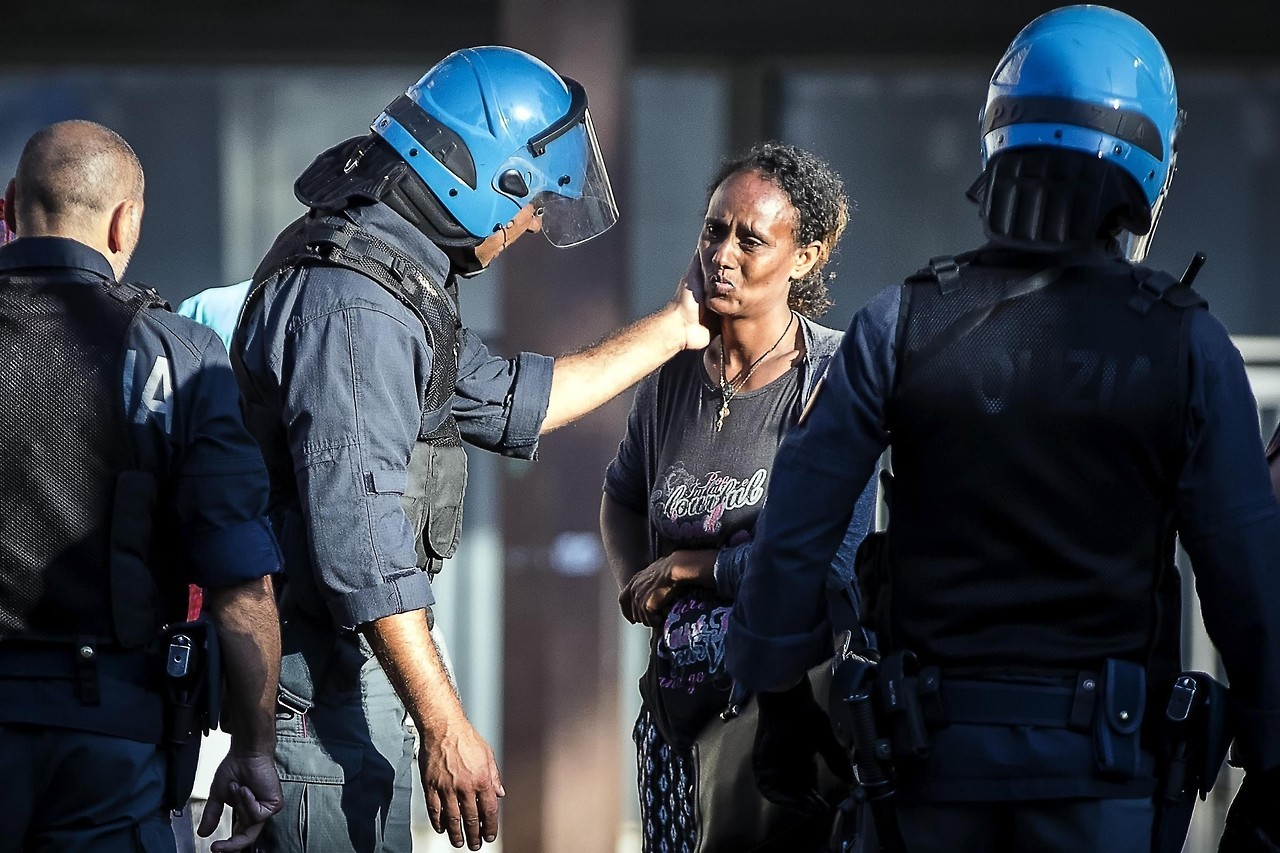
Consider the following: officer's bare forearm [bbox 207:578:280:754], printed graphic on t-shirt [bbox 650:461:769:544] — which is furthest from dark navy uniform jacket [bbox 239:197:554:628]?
printed graphic on t-shirt [bbox 650:461:769:544]

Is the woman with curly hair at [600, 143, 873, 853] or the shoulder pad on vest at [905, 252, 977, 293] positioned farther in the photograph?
the woman with curly hair at [600, 143, 873, 853]

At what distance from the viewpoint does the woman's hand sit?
269cm

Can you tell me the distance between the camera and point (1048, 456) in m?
1.85

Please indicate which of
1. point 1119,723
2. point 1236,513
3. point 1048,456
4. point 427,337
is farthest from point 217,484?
point 1236,513

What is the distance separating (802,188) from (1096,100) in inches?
39.7

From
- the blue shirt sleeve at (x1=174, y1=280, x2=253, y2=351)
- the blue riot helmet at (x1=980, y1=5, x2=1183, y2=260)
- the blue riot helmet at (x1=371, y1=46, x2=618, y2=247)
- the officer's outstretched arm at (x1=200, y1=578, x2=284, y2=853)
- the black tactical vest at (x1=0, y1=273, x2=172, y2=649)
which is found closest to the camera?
the blue riot helmet at (x1=980, y1=5, x2=1183, y2=260)

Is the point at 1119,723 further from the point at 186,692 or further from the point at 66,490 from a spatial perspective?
the point at 66,490

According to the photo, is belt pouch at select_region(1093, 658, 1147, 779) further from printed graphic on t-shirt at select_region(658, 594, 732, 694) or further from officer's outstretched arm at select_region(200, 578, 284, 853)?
officer's outstretched arm at select_region(200, 578, 284, 853)

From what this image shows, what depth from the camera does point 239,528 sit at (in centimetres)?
227

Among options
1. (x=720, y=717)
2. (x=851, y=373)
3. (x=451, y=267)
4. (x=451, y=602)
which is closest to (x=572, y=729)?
(x=451, y=602)

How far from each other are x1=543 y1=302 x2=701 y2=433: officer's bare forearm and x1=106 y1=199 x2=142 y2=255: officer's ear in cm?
81

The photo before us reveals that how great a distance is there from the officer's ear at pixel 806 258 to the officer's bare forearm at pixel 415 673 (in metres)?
1.11

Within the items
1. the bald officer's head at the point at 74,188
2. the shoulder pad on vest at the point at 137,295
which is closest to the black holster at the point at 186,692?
the shoulder pad on vest at the point at 137,295

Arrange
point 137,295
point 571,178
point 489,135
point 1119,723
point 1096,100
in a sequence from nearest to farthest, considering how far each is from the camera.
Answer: point 1119,723
point 1096,100
point 137,295
point 489,135
point 571,178
